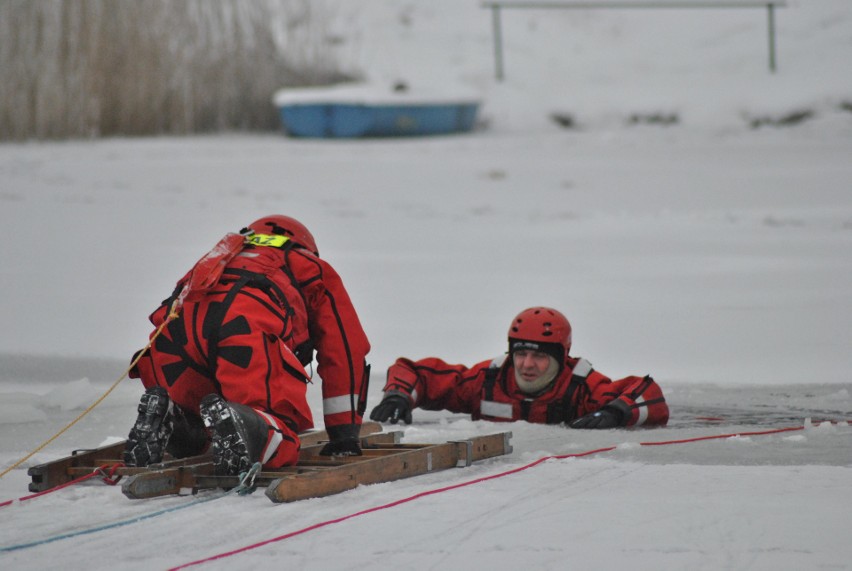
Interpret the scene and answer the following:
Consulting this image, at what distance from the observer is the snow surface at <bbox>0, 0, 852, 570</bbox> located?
141 inches

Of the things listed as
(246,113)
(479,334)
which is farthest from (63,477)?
(246,113)

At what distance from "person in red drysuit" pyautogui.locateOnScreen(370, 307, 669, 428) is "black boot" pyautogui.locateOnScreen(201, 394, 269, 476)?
1695 mm

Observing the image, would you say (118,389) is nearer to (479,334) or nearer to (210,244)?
(479,334)

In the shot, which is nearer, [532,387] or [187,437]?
[187,437]

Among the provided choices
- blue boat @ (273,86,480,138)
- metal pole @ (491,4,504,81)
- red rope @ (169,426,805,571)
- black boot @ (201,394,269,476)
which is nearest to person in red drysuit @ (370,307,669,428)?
red rope @ (169,426,805,571)

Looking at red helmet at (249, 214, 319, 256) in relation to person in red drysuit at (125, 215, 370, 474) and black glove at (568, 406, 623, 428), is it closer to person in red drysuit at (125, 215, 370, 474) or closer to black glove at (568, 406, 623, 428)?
person in red drysuit at (125, 215, 370, 474)

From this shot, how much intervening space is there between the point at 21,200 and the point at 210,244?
103 inches

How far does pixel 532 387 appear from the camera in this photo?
5.74m

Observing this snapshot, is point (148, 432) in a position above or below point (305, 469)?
above

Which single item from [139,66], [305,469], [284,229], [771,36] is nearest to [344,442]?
[305,469]

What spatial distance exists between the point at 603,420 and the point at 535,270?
15.3ft

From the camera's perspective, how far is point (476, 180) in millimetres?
14086

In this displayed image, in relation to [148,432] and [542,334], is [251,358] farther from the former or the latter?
[542,334]

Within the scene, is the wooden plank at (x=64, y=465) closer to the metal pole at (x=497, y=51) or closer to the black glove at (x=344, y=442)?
the black glove at (x=344, y=442)
